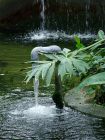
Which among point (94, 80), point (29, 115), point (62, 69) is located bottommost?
point (29, 115)

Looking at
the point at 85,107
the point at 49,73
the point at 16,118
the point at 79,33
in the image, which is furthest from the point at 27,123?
the point at 79,33

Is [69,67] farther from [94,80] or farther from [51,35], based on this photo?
[51,35]

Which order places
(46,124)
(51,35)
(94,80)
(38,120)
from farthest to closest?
(51,35), (38,120), (46,124), (94,80)

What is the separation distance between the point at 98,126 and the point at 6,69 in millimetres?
4207

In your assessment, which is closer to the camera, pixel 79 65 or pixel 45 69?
pixel 45 69

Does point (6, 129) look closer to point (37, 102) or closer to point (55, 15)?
point (37, 102)

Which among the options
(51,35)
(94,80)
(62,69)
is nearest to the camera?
(94,80)

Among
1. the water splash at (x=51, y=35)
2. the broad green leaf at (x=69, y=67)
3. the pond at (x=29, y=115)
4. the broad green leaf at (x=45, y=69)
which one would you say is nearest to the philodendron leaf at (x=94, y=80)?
the broad green leaf at (x=69, y=67)

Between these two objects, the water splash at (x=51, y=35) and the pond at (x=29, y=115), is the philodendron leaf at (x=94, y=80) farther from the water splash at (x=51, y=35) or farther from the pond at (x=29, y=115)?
the water splash at (x=51, y=35)

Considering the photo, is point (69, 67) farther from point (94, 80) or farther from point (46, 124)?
point (46, 124)

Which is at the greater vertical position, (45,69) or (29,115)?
(45,69)

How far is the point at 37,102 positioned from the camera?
732cm

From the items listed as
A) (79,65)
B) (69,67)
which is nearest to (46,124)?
(79,65)

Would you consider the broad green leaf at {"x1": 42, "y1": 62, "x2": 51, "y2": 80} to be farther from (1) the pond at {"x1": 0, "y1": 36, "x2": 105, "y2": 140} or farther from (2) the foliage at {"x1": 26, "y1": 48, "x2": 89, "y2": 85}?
(1) the pond at {"x1": 0, "y1": 36, "x2": 105, "y2": 140}
